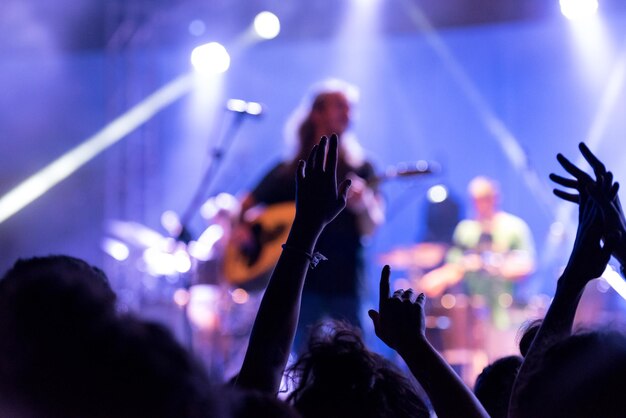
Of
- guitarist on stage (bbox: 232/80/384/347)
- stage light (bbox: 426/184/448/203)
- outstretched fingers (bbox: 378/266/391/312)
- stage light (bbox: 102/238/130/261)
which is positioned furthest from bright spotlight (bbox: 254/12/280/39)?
outstretched fingers (bbox: 378/266/391/312)

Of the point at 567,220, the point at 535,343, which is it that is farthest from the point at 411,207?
the point at 535,343

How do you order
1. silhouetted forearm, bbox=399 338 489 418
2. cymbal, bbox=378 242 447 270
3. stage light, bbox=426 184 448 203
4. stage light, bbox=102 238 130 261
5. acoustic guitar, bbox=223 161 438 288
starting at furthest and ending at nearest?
stage light, bbox=102 238 130 261 → stage light, bbox=426 184 448 203 → cymbal, bbox=378 242 447 270 → acoustic guitar, bbox=223 161 438 288 → silhouetted forearm, bbox=399 338 489 418

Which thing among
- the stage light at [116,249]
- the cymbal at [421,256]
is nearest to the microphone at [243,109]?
the cymbal at [421,256]

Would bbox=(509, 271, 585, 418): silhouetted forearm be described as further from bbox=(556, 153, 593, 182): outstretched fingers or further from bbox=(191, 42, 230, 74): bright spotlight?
bbox=(191, 42, 230, 74): bright spotlight

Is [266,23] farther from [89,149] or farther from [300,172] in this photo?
[300,172]

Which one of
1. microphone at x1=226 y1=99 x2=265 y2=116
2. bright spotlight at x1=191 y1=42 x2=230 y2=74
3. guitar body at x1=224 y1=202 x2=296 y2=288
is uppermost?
bright spotlight at x1=191 y1=42 x2=230 y2=74

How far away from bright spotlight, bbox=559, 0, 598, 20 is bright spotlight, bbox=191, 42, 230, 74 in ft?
10.9

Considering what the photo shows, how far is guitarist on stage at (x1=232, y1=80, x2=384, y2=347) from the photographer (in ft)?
12.7

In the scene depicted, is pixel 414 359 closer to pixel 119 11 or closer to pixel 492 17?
pixel 492 17

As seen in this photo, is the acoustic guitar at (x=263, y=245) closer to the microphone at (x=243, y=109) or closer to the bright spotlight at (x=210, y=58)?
the microphone at (x=243, y=109)

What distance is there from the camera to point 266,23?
7.89 metres

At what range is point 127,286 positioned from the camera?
705 centimetres

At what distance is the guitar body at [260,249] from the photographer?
4734 mm

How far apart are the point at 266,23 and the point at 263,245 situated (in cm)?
351
